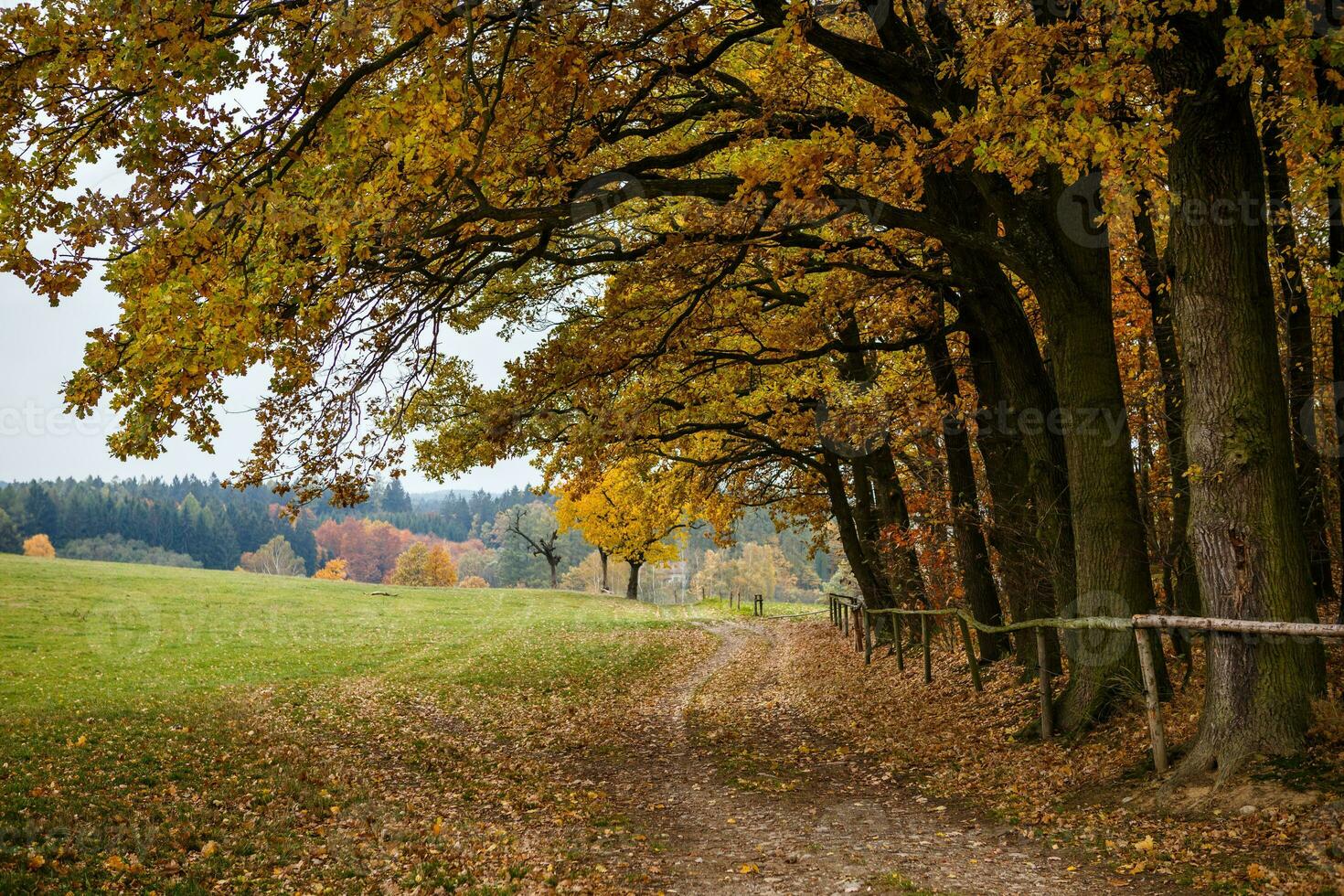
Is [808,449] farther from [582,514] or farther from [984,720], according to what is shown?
[582,514]

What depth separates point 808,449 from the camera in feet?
65.5

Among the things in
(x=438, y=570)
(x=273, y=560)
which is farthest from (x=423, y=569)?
(x=273, y=560)

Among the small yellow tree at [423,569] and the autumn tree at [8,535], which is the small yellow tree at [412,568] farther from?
the autumn tree at [8,535]

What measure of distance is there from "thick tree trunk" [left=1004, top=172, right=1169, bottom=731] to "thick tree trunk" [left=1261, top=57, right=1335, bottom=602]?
341cm

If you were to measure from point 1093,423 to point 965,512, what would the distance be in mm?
4856

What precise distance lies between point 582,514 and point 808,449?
1109 inches

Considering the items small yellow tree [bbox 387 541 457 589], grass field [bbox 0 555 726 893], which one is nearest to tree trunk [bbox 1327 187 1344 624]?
grass field [bbox 0 555 726 893]

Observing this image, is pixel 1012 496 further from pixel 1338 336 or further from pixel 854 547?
pixel 854 547

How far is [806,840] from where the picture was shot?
717 centimetres

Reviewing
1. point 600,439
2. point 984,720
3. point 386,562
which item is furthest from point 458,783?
point 386,562

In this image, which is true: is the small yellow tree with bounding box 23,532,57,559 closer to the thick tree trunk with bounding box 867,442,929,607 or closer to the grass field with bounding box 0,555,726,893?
the grass field with bounding box 0,555,726,893

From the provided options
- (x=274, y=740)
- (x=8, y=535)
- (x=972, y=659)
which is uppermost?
(x=8, y=535)

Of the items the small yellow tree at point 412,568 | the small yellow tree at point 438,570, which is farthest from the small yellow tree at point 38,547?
the small yellow tree at point 438,570

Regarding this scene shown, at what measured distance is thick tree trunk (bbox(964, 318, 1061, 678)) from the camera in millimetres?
11742
